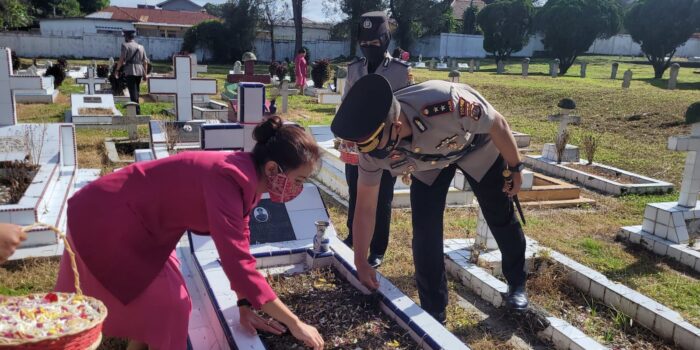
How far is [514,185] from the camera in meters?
3.08

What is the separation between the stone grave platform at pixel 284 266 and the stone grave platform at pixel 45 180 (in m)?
1.31

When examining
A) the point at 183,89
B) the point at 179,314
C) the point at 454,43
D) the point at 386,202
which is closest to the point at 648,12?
the point at 454,43

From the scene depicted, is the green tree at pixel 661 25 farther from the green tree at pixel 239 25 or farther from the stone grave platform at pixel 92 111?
the green tree at pixel 239 25

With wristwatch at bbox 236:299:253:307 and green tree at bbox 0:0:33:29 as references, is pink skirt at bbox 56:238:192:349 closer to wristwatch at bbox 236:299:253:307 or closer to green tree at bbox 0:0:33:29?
wristwatch at bbox 236:299:253:307

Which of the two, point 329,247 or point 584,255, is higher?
point 329,247

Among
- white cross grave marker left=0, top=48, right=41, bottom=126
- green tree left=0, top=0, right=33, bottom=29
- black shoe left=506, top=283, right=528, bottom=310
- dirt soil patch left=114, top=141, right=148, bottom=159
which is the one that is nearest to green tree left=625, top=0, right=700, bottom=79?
dirt soil patch left=114, top=141, right=148, bottom=159

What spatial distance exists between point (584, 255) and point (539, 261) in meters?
0.81

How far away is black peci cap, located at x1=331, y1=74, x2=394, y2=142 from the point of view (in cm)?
225

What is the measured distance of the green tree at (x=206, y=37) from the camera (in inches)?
1298

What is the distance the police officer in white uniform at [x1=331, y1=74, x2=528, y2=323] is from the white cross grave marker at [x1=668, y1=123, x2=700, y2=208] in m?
2.21

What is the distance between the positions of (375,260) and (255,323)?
1635 millimetres

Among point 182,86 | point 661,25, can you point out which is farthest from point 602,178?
point 661,25

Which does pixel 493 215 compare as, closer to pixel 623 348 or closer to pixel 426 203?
pixel 426 203

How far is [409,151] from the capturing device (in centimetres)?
264
